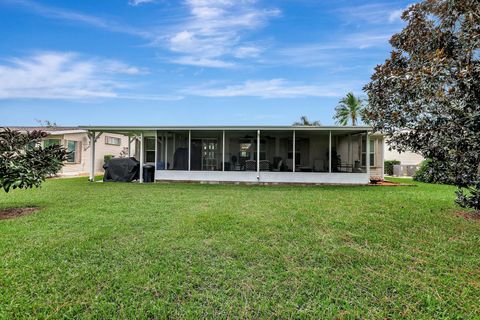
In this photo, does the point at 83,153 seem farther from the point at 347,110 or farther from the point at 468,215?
the point at 347,110

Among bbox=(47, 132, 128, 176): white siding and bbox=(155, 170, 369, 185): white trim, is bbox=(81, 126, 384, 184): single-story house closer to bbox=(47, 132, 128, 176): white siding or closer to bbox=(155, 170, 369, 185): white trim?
bbox=(155, 170, 369, 185): white trim

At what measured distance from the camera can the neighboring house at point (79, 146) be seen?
19.6m

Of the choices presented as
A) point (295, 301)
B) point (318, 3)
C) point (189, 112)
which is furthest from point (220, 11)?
point (189, 112)

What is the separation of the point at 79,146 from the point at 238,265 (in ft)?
68.8

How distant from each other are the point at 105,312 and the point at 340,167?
1574 centimetres

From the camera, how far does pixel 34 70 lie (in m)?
18.6

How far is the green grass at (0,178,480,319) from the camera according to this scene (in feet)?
9.53

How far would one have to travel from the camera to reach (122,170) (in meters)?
15.0

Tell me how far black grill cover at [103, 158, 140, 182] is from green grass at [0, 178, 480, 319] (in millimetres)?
8388

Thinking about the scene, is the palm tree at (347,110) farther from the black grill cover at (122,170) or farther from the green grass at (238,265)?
the green grass at (238,265)

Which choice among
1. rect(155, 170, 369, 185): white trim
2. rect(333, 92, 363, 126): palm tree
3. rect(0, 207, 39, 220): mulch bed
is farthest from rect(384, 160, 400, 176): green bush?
rect(0, 207, 39, 220): mulch bed

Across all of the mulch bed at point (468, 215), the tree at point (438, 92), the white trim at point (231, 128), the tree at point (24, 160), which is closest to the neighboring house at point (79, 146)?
the white trim at point (231, 128)

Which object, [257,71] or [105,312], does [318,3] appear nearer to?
[257,71]

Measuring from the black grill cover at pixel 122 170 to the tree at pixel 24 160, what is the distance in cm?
753
